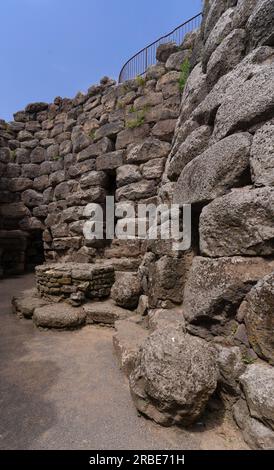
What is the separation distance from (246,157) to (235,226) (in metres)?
0.57

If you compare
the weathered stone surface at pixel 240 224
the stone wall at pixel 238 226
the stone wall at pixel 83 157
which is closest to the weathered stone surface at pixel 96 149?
the stone wall at pixel 83 157

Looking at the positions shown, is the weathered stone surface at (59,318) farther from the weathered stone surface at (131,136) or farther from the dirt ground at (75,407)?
the weathered stone surface at (131,136)

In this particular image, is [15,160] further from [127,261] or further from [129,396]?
[129,396]

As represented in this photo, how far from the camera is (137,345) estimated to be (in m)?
2.64

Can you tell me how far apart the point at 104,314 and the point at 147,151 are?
3.09 metres

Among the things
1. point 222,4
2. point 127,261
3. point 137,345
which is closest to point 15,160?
point 127,261

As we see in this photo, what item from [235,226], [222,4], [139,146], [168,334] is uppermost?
[222,4]

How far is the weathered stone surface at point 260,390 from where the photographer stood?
1494mm

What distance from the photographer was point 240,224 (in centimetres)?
199

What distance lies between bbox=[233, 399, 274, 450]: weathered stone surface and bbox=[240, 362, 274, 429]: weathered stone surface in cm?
4

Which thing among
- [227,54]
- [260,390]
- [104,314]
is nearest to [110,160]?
[227,54]

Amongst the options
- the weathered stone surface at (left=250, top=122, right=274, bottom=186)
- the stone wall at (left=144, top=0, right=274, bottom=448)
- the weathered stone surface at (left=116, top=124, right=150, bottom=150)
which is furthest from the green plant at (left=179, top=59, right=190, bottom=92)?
the weathered stone surface at (left=250, top=122, right=274, bottom=186)

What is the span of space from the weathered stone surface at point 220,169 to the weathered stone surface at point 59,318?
88.0 inches

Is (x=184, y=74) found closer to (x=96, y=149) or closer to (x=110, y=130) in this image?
(x=110, y=130)
